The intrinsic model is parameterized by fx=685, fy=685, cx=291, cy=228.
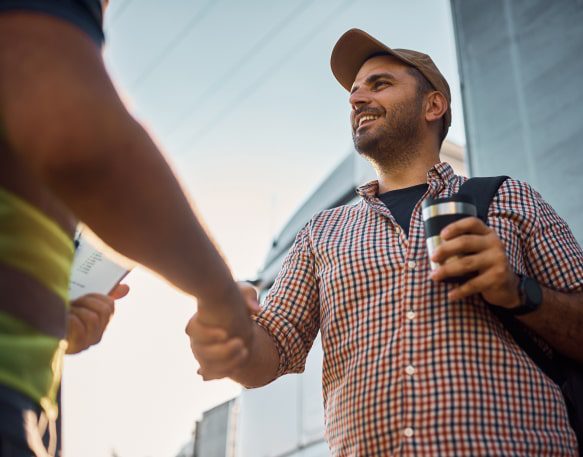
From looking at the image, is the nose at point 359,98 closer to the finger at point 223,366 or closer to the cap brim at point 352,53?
the cap brim at point 352,53

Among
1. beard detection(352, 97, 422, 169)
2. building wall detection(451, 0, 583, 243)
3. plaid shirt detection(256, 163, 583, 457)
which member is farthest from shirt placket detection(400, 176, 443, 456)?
building wall detection(451, 0, 583, 243)

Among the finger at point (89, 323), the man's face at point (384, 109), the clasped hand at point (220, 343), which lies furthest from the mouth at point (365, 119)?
the finger at point (89, 323)

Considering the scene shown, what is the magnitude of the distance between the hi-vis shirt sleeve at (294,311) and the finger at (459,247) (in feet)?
1.59

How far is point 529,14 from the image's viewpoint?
2918mm

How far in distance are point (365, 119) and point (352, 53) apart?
0.32m

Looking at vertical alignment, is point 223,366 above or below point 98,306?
below

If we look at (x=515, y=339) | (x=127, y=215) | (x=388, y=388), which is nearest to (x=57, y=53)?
(x=127, y=215)

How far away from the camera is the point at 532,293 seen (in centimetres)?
145

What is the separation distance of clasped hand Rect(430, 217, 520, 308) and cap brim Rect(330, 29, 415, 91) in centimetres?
105

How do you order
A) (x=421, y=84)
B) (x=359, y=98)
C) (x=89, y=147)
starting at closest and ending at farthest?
(x=89, y=147), (x=359, y=98), (x=421, y=84)

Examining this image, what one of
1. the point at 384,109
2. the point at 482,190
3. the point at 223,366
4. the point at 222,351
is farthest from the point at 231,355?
the point at 384,109

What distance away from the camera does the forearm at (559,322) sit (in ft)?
4.89

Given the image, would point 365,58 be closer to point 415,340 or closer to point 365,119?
point 365,119

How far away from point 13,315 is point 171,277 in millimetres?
171
